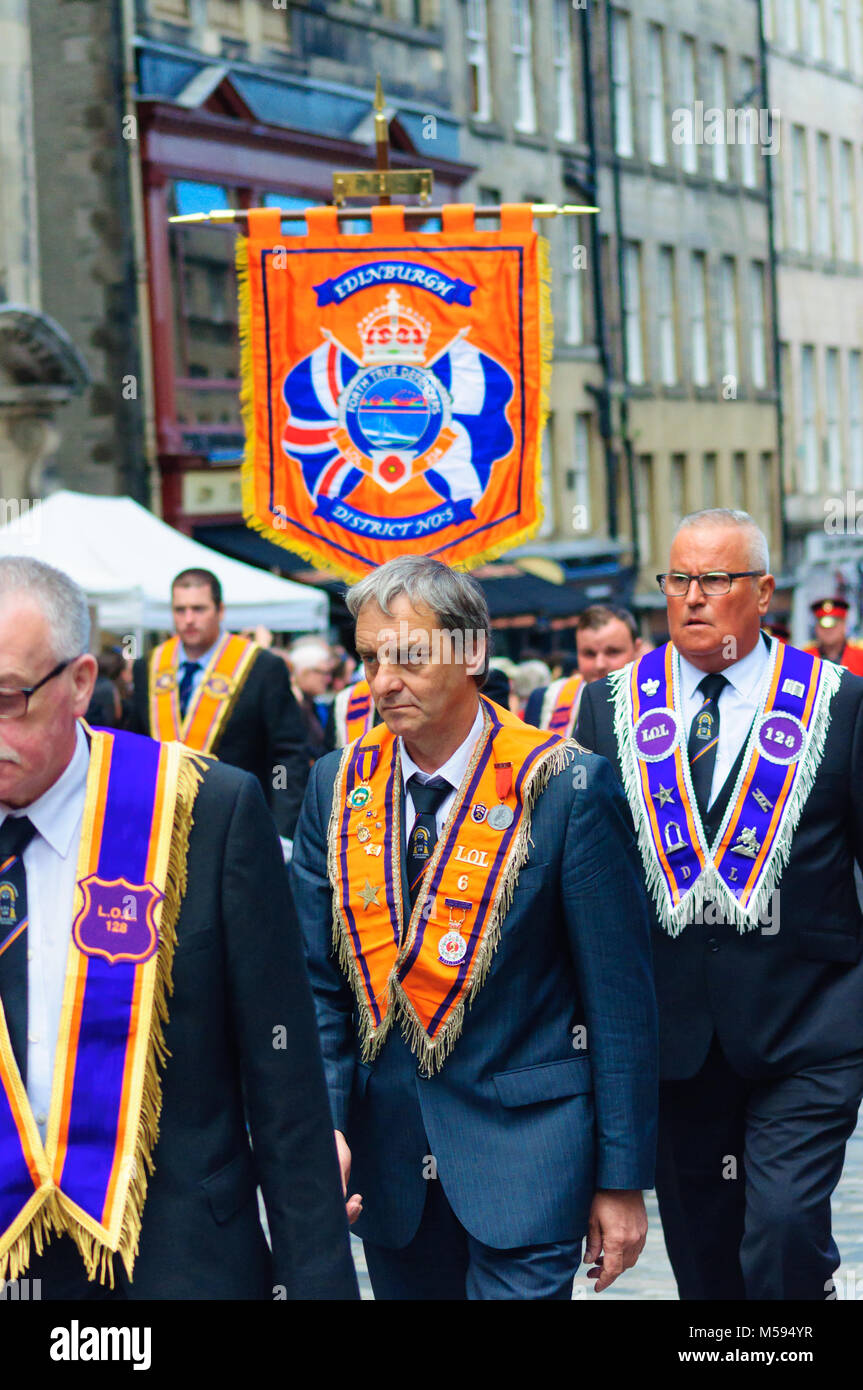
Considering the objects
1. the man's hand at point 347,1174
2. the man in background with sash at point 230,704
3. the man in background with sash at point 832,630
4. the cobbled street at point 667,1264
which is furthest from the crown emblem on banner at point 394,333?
the man in background with sash at point 832,630

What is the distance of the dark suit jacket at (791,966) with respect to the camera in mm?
5469

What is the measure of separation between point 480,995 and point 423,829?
0.36 meters

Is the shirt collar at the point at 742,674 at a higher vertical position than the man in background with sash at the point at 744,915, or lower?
higher

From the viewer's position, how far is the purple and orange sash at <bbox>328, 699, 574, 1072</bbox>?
4.55 m

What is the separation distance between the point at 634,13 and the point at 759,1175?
3916 centimetres

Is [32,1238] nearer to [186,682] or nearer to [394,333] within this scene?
[394,333]

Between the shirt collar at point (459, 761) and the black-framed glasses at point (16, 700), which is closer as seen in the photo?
the black-framed glasses at point (16, 700)

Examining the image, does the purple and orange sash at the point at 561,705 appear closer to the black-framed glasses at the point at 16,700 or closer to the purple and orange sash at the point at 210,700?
the purple and orange sash at the point at 210,700

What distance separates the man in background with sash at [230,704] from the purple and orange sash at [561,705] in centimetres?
104

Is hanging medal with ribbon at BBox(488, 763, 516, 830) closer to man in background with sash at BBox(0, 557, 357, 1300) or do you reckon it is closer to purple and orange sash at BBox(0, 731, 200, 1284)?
man in background with sash at BBox(0, 557, 357, 1300)

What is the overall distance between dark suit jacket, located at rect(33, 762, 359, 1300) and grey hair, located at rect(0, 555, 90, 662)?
33 cm

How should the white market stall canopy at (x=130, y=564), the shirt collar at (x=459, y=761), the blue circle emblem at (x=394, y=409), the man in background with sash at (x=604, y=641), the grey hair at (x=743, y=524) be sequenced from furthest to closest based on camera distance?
the white market stall canopy at (x=130, y=564) → the blue circle emblem at (x=394, y=409) → the man in background with sash at (x=604, y=641) → the grey hair at (x=743, y=524) → the shirt collar at (x=459, y=761)

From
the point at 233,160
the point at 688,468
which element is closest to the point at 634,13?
the point at 688,468

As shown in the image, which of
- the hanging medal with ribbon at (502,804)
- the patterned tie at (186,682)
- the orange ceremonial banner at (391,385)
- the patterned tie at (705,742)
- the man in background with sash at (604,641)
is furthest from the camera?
the patterned tie at (186,682)
